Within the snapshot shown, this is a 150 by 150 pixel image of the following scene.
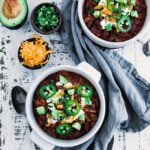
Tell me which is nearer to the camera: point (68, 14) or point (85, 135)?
point (85, 135)

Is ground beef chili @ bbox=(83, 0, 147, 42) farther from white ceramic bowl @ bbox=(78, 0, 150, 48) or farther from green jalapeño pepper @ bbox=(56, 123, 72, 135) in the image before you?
green jalapeño pepper @ bbox=(56, 123, 72, 135)

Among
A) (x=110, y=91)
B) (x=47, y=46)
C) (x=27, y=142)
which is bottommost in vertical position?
(x=27, y=142)

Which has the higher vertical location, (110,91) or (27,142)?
(110,91)

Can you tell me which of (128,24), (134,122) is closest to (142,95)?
(134,122)

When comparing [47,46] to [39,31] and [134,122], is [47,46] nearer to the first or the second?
[39,31]

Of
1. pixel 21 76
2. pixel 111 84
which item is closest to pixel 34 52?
pixel 21 76

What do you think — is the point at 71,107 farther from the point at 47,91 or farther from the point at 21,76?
the point at 21,76

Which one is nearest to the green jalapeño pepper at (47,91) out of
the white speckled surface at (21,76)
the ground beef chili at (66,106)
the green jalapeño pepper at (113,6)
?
the ground beef chili at (66,106)
